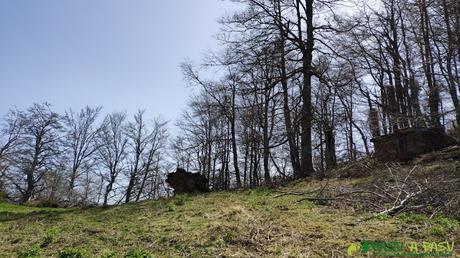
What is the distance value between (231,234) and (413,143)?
9.44 metres

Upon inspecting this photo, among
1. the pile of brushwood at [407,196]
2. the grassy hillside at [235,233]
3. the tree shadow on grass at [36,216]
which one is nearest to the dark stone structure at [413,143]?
the pile of brushwood at [407,196]

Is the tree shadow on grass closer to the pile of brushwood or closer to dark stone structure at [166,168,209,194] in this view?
dark stone structure at [166,168,209,194]

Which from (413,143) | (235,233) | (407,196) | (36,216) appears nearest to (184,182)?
(36,216)

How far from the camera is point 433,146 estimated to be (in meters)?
12.0

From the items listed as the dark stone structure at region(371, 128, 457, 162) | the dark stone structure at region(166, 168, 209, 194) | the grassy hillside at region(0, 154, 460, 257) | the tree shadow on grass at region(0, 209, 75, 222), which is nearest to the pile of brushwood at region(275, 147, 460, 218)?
the grassy hillside at region(0, 154, 460, 257)

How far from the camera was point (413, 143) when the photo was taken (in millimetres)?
11867

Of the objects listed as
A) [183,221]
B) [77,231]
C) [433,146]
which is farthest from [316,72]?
[77,231]

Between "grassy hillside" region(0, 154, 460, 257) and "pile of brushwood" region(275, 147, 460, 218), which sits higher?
"pile of brushwood" region(275, 147, 460, 218)

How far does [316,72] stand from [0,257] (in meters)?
11.1

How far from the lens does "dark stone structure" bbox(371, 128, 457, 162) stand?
11727mm

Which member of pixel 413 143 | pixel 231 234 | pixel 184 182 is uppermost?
pixel 413 143

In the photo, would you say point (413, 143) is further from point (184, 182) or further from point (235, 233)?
point (235, 233)

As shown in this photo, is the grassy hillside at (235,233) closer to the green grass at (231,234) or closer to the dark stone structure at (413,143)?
the green grass at (231,234)

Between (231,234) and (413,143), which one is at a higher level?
(413,143)
